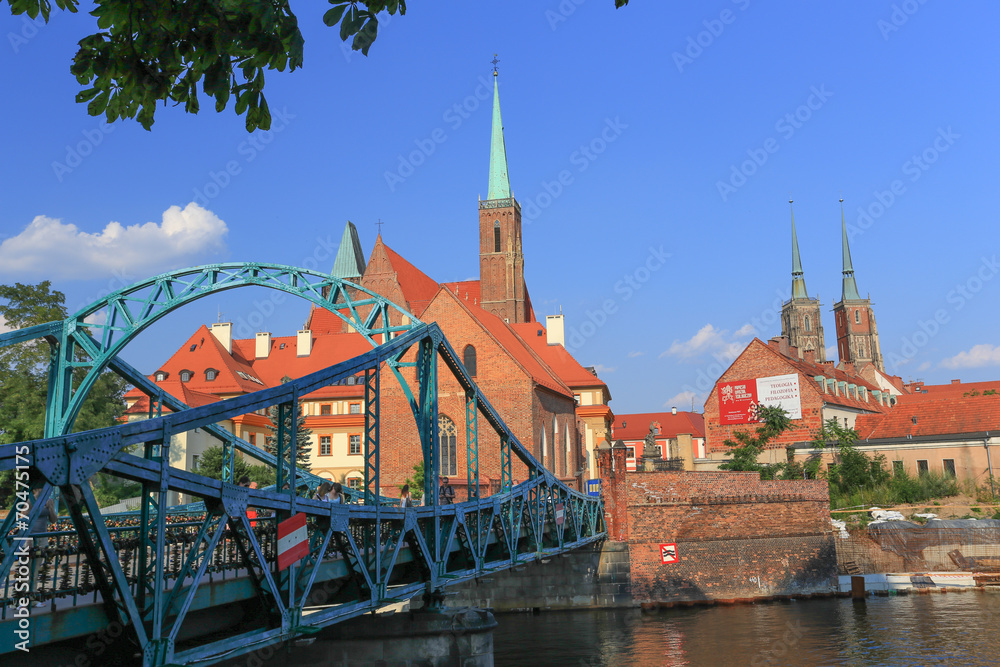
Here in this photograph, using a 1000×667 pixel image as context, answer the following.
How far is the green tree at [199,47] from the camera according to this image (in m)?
4.43

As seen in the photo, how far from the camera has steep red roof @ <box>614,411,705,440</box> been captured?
282 ft

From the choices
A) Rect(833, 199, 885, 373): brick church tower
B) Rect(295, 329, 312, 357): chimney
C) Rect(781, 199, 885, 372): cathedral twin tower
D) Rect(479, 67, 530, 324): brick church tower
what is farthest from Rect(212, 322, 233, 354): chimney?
Rect(833, 199, 885, 373): brick church tower

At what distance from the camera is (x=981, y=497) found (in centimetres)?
3688

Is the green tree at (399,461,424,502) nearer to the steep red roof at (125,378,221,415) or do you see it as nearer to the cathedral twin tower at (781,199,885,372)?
the steep red roof at (125,378,221,415)

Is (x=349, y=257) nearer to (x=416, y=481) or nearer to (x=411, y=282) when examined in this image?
(x=411, y=282)

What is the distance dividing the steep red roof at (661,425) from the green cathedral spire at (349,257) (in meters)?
31.4

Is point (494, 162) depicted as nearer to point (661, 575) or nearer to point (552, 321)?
point (552, 321)

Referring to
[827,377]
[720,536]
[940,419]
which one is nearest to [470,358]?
[720,536]

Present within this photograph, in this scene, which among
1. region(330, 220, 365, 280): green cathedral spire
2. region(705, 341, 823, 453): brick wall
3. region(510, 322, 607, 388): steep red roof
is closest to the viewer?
region(510, 322, 607, 388): steep red roof

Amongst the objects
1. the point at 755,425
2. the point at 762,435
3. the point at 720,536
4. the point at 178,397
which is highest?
the point at 178,397

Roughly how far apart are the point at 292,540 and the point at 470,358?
29.5 m

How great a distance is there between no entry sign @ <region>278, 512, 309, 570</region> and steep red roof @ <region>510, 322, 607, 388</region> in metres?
37.9

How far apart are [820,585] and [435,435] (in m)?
21.0

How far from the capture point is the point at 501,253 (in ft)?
196
